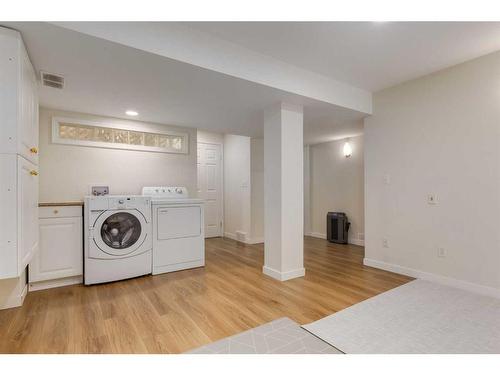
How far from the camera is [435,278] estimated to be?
9.36 feet

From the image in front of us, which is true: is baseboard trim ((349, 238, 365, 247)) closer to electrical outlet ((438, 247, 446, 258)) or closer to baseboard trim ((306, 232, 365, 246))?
baseboard trim ((306, 232, 365, 246))

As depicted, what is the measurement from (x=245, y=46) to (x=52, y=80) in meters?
1.86

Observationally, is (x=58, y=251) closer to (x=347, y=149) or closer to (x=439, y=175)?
(x=439, y=175)

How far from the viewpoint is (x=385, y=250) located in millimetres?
3340

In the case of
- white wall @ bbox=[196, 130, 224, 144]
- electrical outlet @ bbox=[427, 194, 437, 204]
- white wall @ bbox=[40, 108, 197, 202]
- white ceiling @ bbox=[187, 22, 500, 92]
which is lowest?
electrical outlet @ bbox=[427, 194, 437, 204]

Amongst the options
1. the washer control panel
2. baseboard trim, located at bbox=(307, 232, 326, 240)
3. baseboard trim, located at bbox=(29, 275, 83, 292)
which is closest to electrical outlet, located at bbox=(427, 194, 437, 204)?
baseboard trim, located at bbox=(307, 232, 326, 240)

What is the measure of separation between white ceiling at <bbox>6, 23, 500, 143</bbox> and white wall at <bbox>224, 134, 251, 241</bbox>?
181 cm

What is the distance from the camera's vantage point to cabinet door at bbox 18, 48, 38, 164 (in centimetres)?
176

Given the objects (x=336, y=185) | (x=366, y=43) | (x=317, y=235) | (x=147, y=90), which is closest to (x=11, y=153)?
(x=147, y=90)

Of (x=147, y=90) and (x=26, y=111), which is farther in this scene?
(x=147, y=90)

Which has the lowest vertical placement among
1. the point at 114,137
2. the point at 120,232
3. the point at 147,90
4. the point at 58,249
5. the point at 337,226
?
the point at 337,226

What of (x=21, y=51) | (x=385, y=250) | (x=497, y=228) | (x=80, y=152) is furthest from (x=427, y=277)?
(x=80, y=152)

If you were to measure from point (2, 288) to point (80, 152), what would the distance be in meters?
1.85

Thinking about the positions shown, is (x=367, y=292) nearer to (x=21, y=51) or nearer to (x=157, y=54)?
(x=157, y=54)
